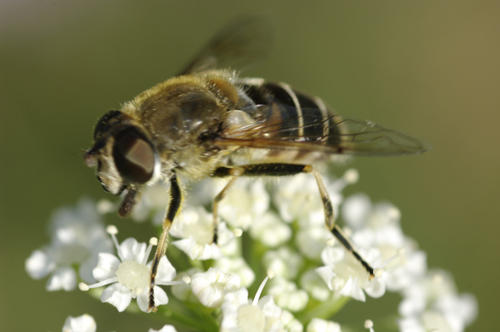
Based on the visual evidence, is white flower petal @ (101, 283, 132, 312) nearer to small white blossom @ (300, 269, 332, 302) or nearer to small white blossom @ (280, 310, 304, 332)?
small white blossom @ (280, 310, 304, 332)

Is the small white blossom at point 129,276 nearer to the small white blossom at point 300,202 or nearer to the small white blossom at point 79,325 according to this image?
the small white blossom at point 79,325

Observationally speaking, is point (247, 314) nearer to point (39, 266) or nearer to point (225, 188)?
point (225, 188)

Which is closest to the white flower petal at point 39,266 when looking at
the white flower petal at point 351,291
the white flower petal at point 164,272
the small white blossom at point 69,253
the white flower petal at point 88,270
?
the small white blossom at point 69,253

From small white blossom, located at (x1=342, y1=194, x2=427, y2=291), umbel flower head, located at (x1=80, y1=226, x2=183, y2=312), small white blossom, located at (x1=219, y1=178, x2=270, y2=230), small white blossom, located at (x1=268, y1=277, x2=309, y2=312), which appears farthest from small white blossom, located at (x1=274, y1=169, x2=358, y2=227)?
umbel flower head, located at (x1=80, y1=226, x2=183, y2=312)

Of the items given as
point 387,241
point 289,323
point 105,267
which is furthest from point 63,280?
point 387,241

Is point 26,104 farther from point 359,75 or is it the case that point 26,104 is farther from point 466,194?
point 466,194

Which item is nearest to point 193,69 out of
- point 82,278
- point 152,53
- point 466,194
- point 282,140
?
point 282,140
